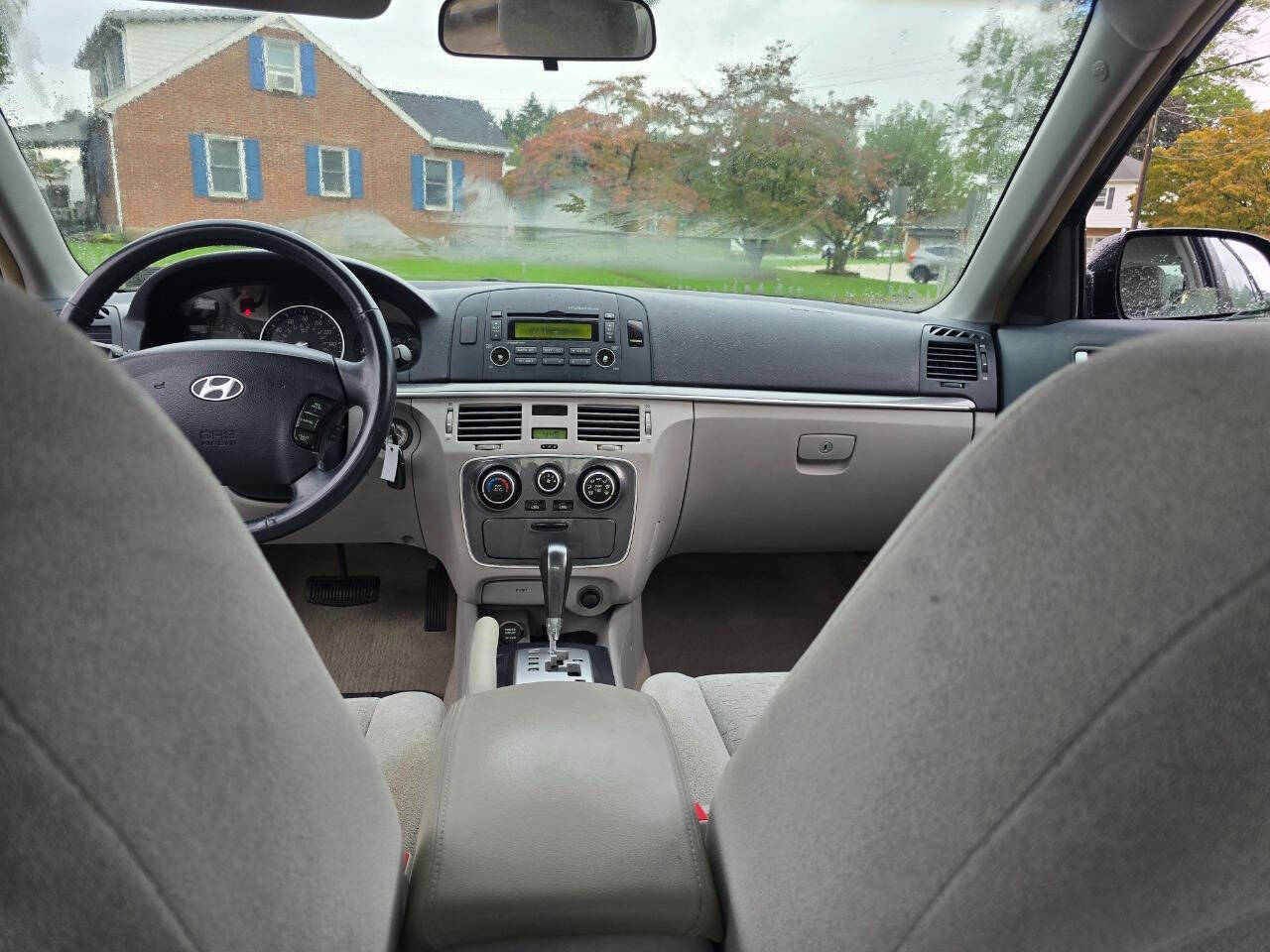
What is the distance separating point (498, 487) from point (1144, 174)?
6.39 feet

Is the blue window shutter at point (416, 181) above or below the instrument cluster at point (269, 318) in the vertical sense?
above

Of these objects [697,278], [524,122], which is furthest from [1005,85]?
[524,122]

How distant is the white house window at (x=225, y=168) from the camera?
2.56 m

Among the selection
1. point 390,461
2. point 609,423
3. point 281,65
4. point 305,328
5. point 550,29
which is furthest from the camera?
point 281,65

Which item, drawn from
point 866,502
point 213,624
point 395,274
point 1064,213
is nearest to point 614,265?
point 395,274

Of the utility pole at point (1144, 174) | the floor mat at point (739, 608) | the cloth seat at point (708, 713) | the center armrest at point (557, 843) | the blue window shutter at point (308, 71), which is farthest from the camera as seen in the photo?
the floor mat at point (739, 608)

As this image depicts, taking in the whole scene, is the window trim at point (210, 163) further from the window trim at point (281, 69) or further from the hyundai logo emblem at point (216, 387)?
the hyundai logo emblem at point (216, 387)

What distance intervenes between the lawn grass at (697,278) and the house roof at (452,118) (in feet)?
1.16

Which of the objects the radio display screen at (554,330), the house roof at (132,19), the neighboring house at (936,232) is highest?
the house roof at (132,19)

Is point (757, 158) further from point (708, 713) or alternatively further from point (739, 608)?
point (708, 713)

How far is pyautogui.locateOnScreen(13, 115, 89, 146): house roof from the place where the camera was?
2293 mm

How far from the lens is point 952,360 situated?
104 inches

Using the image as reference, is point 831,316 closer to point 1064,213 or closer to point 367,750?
point 1064,213

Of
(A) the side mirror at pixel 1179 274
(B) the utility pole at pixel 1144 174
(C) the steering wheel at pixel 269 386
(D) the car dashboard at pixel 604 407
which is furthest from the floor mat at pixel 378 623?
(B) the utility pole at pixel 1144 174
